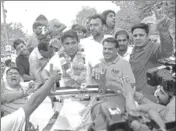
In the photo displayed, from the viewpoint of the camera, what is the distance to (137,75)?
406 cm

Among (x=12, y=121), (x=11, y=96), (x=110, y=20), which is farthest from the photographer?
(x=110, y=20)

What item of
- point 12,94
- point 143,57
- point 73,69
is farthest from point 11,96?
point 143,57

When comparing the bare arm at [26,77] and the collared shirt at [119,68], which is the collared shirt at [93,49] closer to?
the collared shirt at [119,68]

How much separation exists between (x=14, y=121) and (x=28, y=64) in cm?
331

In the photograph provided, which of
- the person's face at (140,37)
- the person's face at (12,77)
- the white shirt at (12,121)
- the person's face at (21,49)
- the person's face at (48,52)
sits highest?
the person's face at (140,37)

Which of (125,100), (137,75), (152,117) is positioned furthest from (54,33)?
(152,117)

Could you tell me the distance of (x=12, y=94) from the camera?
3.40 m

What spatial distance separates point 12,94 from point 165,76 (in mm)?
2126

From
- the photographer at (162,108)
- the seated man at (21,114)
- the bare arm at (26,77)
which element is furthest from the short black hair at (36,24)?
the photographer at (162,108)

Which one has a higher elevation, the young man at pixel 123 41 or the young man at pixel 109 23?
the young man at pixel 109 23

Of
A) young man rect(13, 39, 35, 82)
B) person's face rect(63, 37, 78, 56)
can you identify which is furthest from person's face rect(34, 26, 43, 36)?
person's face rect(63, 37, 78, 56)

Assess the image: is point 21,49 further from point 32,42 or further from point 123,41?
point 123,41

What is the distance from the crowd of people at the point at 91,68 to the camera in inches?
86.7

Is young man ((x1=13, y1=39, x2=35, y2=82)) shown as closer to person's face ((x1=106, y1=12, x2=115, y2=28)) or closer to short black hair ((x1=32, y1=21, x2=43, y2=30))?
short black hair ((x1=32, y1=21, x2=43, y2=30))
